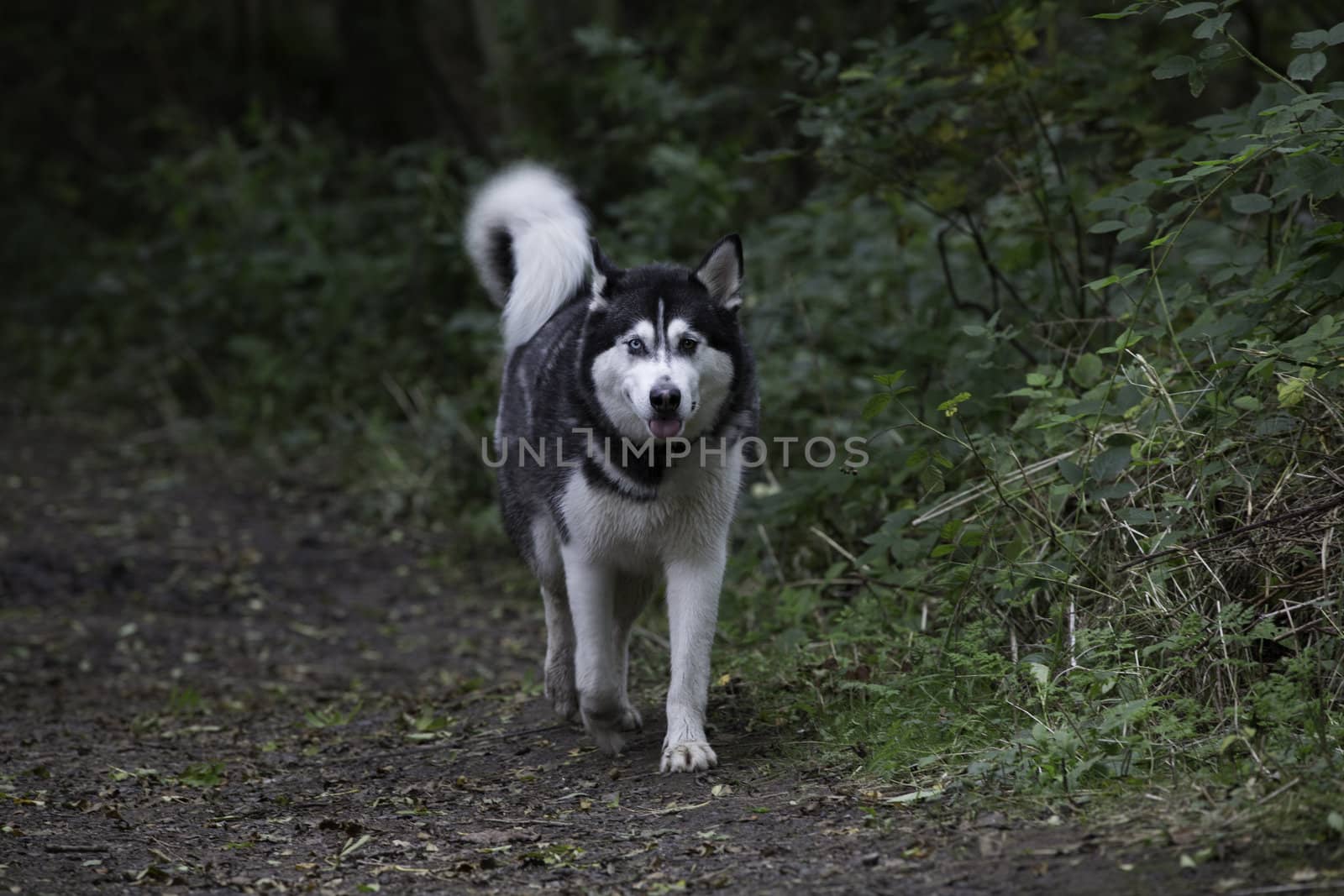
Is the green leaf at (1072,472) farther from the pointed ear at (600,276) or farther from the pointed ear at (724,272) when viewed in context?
the pointed ear at (600,276)

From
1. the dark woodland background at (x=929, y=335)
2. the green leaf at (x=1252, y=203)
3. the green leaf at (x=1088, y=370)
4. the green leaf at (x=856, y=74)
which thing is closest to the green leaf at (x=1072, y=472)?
the dark woodland background at (x=929, y=335)

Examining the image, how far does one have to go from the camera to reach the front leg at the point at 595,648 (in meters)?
4.46

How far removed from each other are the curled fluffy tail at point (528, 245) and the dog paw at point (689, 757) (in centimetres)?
180

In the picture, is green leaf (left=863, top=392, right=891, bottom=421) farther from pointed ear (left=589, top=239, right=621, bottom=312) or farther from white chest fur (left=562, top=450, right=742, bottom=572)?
pointed ear (left=589, top=239, right=621, bottom=312)

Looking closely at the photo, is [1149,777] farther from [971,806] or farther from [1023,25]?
[1023,25]

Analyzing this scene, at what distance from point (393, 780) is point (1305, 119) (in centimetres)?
335

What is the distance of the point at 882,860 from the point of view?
324cm

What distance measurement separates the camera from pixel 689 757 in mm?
4211

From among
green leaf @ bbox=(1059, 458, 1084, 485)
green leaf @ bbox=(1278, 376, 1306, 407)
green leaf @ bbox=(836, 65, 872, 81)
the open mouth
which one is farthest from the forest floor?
green leaf @ bbox=(836, 65, 872, 81)

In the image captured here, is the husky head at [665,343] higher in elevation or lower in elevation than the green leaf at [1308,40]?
lower

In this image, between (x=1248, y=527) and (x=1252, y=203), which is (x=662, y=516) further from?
(x=1252, y=203)

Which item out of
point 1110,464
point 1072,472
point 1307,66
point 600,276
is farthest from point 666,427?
point 1307,66

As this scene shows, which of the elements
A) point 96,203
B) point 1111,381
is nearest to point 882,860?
point 1111,381

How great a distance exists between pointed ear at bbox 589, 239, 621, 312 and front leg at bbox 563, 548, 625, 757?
31.2 inches
